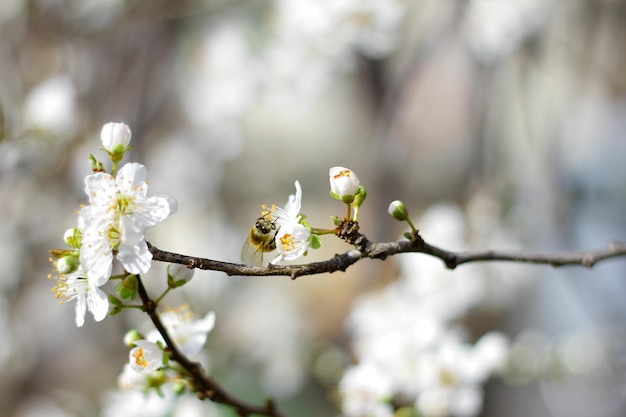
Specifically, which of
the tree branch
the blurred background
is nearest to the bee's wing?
the tree branch

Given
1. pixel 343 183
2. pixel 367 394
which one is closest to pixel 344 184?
pixel 343 183

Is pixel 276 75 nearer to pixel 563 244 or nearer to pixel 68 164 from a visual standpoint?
pixel 68 164

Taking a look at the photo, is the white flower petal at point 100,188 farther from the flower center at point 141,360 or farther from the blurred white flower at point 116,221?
the flower center at point 141,360

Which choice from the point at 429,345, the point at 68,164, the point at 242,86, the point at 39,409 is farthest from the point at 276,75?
the point at 39,409

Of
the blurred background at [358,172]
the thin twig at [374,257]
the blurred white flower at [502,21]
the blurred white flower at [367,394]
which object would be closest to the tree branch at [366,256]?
the thin twig at [374,257]

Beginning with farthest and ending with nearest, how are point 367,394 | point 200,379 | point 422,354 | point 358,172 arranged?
point 358,172, point 422,354, point 367,394, point 200,379

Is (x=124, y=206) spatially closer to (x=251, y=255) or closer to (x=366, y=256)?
(x=251, y=255)

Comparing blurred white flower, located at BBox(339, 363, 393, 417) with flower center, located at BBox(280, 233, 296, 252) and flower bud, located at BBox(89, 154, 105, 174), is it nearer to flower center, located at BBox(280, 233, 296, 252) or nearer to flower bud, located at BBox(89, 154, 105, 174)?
flower center, located at BBox(280, 233, 296, 252)
